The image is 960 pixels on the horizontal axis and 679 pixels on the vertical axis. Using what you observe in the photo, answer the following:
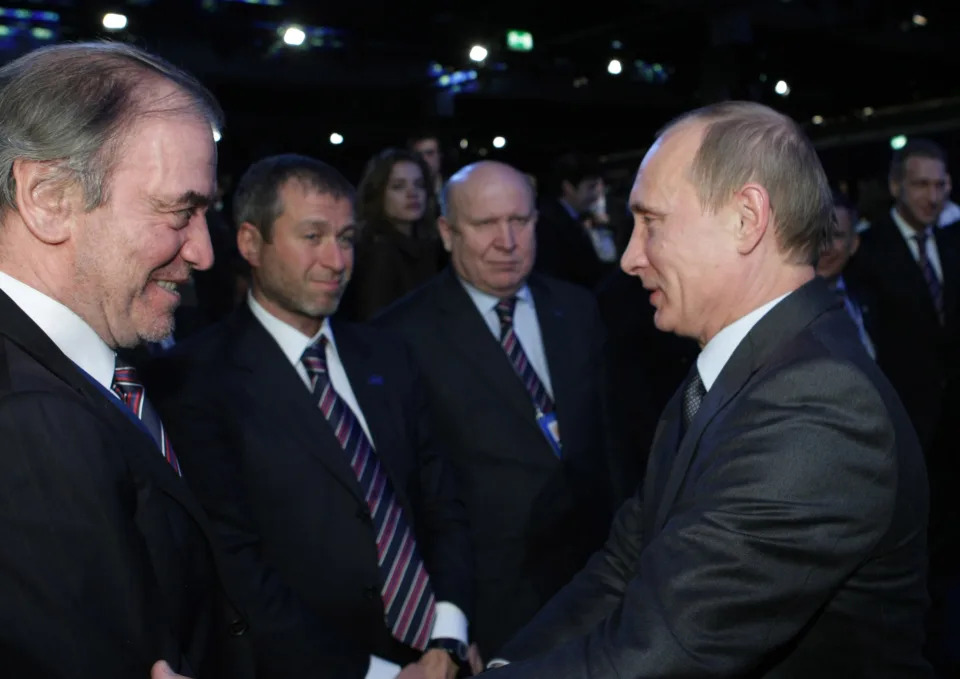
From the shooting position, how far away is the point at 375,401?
95.9 inches

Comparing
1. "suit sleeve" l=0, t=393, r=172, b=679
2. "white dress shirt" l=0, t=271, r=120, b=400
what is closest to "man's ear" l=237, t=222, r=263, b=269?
"white dress shirt" l=0, t=271, r=120, b=400

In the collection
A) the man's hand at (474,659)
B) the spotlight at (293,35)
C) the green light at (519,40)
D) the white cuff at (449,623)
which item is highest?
the green light at (519,40)

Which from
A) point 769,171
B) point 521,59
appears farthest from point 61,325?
point 521,59

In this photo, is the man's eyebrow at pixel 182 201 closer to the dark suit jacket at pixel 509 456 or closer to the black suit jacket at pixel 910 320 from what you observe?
the dark suit jacket at pixel 509 456

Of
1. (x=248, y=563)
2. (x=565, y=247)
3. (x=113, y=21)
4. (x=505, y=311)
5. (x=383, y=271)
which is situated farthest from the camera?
(x=113, y=21)

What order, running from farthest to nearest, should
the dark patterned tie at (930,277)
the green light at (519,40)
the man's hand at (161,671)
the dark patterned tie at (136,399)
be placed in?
the green light at (519,40) < the dark patterned tie at (930,277) < the dark patterned tie at (136,399) < the man's hand at (161,671)

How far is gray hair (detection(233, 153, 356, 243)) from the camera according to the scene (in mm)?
2542

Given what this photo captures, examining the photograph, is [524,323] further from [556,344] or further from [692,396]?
[692,396]

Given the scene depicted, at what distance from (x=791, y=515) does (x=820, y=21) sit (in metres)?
11.4

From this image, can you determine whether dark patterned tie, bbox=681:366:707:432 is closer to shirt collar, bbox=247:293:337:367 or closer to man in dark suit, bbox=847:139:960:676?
shirt collar, bbox=247:293:337:367

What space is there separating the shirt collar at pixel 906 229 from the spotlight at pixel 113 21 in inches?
270

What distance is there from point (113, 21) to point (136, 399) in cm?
797

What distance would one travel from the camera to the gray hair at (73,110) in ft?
4.25

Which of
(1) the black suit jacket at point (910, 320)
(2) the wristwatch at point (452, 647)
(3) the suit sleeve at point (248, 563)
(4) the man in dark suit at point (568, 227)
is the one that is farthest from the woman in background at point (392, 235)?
(1) the black suit jacket at point (910, 320)
